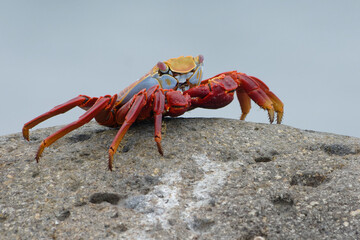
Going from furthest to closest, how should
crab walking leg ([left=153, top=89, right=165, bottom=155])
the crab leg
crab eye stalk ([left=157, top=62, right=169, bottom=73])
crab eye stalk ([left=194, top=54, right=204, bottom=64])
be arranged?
the crab leg
crab eye stalk ([left=194, top=54, right=204, bottom=64])
crab eye stalk ([left=157, top=62, right=169, bottom=73])
crab walking leg ([left=153, top=89, right=165, bottom=155])

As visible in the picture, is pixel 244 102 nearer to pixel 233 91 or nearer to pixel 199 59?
pixel 233 91

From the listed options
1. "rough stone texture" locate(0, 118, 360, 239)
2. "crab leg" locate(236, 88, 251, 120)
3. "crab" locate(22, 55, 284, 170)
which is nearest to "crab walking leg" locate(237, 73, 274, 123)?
"crab" locate(22, 55, 284, 170)

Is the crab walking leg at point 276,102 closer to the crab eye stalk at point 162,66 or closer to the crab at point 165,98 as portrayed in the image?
the crab at point 165,98

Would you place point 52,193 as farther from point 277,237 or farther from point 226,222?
point 277,237

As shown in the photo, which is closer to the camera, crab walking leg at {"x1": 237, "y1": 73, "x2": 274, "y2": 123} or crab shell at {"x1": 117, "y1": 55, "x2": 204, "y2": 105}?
crab shell at {"x1": 117, "y1": 55, "x2": 204, "y2": 105}

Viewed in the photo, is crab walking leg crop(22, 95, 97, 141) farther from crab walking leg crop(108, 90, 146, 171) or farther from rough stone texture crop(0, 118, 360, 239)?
crab walking leg crop(108, 90, 146, 171)

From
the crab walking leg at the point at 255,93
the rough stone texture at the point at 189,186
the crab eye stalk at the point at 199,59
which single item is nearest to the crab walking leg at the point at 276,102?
the crab walking leg at the point at 255,93
